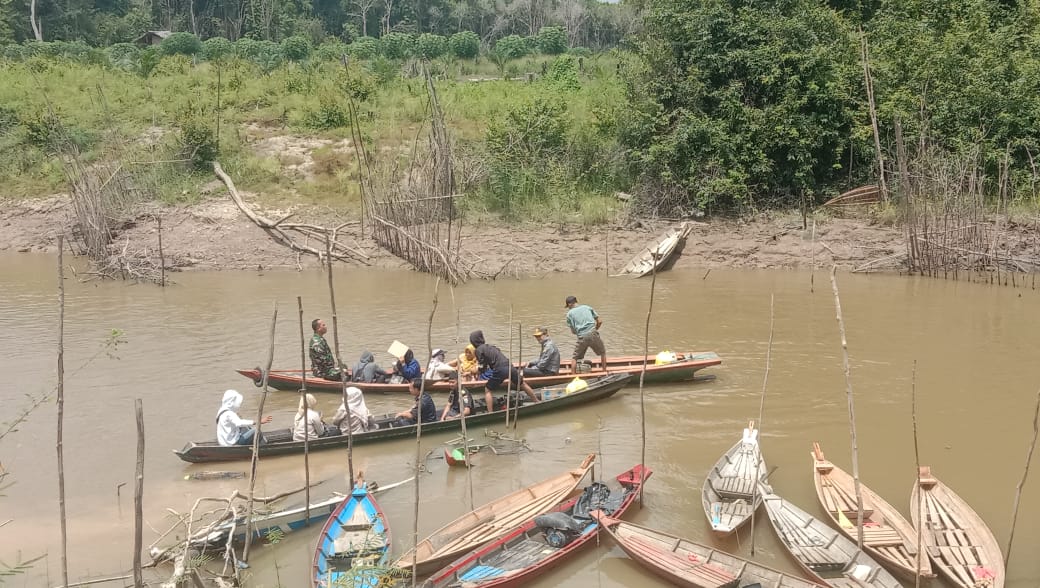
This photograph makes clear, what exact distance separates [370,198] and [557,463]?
10.9m

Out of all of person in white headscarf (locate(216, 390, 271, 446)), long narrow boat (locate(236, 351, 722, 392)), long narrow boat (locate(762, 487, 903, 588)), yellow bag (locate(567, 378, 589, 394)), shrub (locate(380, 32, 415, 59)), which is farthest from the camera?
shrub (locate(380, 32, 415, 59))

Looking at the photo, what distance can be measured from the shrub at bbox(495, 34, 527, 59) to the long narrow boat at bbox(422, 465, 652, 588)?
1335 inches

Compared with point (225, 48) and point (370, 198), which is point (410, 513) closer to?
point (370, 198)

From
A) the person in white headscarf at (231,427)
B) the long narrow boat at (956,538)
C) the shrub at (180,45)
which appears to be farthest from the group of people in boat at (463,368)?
the shrub at (180,45)

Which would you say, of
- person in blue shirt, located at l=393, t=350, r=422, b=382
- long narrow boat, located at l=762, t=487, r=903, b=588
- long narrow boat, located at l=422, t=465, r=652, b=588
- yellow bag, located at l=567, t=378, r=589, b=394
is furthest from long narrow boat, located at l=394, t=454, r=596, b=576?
person in blue shirt, located at l=393, t=350, r=422, b=382

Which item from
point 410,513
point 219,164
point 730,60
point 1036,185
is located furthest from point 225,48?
point 410,513

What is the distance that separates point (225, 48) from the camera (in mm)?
37562

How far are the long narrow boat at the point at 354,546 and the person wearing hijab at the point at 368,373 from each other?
12.0 feet

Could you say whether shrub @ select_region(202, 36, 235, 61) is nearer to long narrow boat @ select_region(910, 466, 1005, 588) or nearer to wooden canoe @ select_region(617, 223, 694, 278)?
wooden canoe @ select_region(617, 223, 694, 278)

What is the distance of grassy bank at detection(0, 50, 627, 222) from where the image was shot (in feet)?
72.1

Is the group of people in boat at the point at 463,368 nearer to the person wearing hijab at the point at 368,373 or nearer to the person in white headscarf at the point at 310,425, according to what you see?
the person wearing hijab at the point at 368,373

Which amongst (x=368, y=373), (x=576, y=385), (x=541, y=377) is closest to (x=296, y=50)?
(x=368, y=373)

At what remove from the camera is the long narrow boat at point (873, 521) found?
6.73 metres

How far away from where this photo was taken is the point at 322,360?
1168cm
